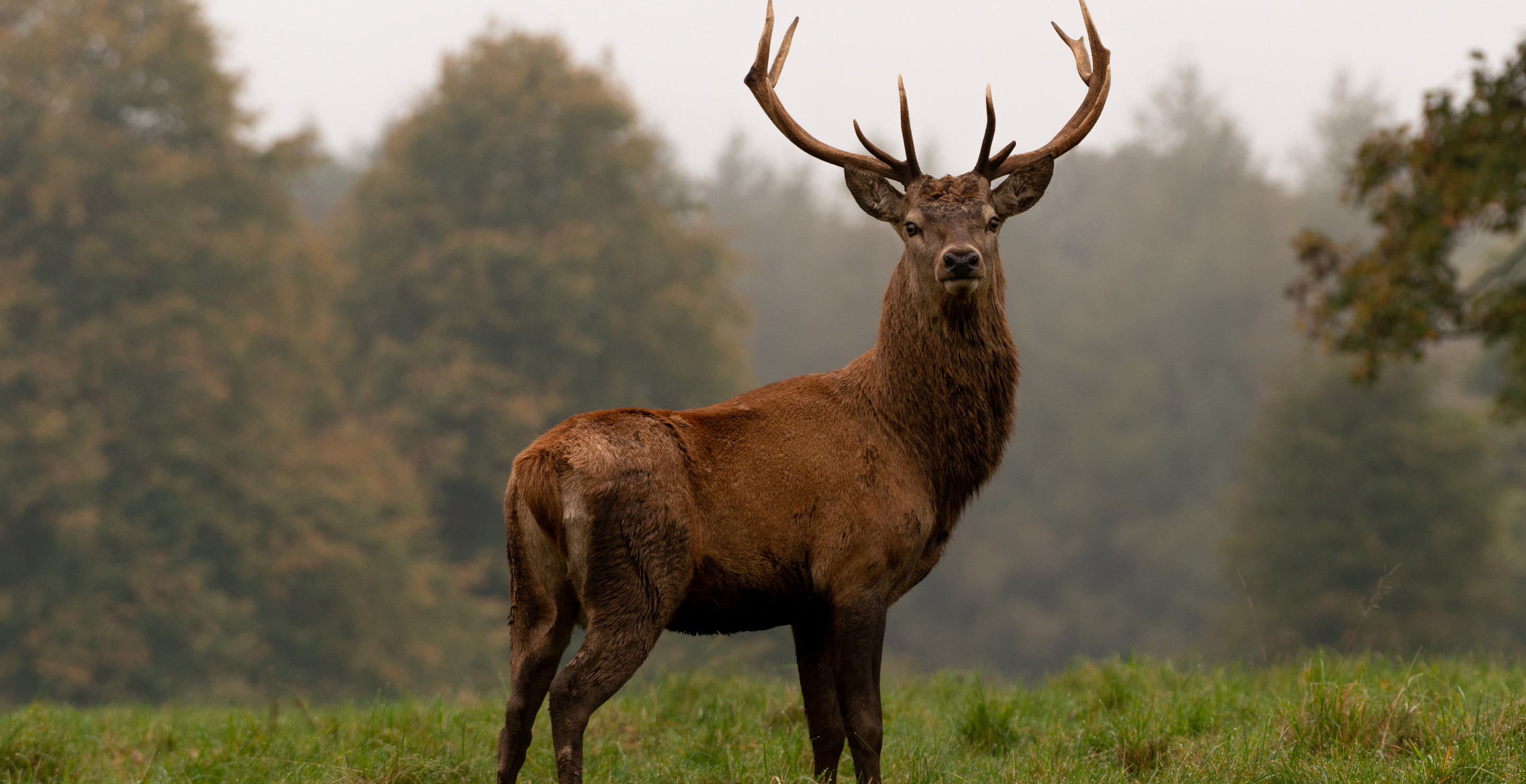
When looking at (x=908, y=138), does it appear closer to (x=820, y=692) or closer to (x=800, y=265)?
(x=820, y=692)

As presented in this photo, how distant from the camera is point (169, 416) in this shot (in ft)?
76.8

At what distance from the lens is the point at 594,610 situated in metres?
4.56

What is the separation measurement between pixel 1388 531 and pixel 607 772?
25.3 metres

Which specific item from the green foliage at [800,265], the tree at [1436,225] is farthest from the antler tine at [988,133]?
the green foliage at [800,265]

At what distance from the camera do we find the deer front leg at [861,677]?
15.6 feet

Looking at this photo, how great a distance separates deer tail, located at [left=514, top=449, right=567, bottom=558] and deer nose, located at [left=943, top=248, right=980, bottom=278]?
1.69 metres

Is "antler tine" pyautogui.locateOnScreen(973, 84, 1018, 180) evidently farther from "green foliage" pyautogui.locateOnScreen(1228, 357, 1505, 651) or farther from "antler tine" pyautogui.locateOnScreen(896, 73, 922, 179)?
"green foliage" pyautogui.locateOnScreen(1228, 357, 1505, 651)

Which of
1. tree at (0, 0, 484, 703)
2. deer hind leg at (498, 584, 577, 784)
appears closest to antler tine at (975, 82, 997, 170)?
deer hind leg at (498, 584, 577, 784)

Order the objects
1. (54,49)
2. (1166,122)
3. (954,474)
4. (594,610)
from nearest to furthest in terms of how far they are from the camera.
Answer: (594,610), (954,474), (54,49), (1166,122)

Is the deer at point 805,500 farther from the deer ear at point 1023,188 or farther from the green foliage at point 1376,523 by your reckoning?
the green foliage at point 1376,523

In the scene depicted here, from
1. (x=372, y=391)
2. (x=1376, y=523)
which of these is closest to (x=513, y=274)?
(x=372, y=391)

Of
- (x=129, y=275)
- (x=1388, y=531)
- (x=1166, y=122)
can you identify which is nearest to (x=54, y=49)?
(x=129, y=275)

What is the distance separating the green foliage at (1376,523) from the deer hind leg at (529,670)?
22.8 meters

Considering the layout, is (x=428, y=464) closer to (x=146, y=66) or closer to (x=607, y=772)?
(x=146, y=66)
